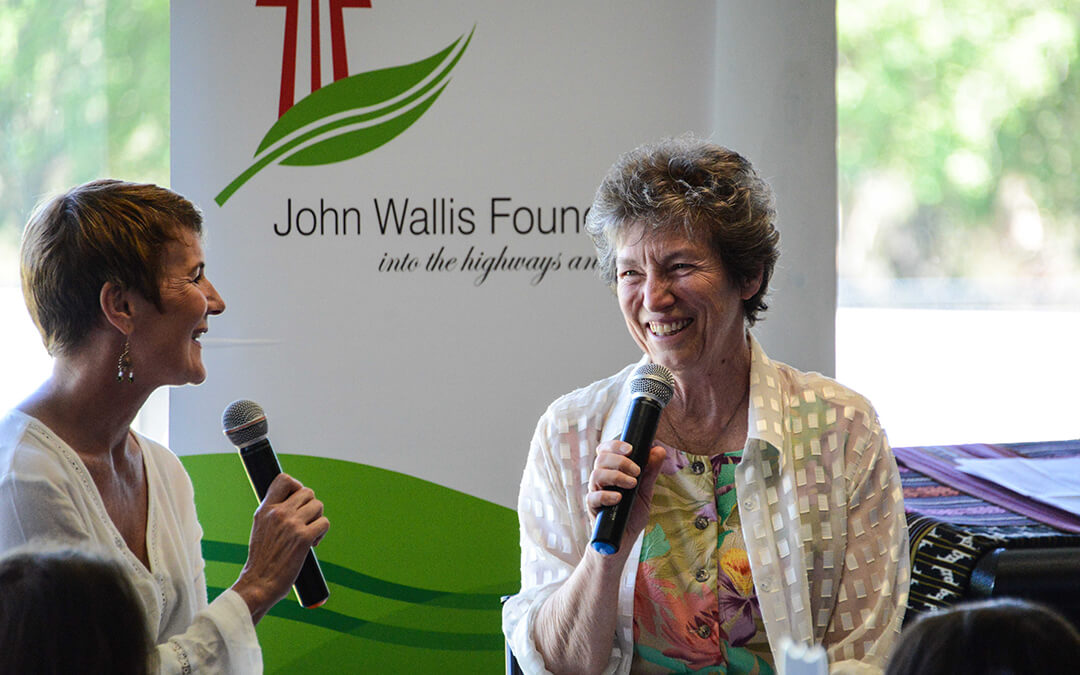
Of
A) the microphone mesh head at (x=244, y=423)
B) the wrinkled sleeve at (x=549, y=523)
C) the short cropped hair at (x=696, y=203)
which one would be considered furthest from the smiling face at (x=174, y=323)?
the short cropped hair at (x=696, y=203)

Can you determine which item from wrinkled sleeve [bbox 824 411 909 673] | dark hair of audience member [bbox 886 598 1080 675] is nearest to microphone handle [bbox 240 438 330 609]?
wrinkled sleeve [bbox 824 411 909 673]

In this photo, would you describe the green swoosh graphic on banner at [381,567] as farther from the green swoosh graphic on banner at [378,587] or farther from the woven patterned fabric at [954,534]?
the woven patterned fabric at [954,534]

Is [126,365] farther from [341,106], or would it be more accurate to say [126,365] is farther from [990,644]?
[341,106]

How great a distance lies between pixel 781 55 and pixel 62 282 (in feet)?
7.82

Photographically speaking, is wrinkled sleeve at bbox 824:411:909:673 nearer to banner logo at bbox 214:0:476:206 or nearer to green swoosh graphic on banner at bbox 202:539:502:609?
green swoosh graphic on banner at bbox 202:539:502:609

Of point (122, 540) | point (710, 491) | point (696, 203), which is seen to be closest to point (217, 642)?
point (122, 540)

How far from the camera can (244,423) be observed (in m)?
1.97

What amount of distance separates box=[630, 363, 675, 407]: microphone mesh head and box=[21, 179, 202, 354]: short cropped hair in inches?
37.7

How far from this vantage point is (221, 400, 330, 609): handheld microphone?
1967 mm

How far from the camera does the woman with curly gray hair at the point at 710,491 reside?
2070 mm

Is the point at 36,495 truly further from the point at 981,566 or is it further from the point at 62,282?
the point at 981,566

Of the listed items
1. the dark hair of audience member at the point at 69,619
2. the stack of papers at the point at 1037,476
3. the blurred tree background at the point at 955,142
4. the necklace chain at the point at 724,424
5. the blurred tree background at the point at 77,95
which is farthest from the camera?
the blurred tree background at the point at 955,142

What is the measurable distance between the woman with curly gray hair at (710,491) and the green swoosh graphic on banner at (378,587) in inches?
59.7

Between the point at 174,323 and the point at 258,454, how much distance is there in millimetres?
335
